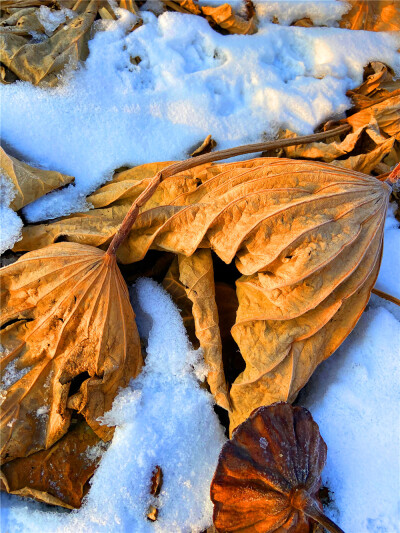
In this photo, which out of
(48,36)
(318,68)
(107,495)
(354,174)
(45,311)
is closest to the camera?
(107,495)

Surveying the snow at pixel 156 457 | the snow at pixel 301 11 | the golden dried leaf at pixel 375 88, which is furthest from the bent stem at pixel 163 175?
the snow at pixel 301 11

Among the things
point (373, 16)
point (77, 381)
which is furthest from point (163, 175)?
point (373, 16)

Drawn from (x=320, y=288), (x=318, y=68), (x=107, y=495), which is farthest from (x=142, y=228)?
(x=318, y=68)

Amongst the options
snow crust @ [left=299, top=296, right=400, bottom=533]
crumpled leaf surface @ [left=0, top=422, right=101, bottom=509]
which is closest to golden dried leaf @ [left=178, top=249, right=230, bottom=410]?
snow crust @ [left=299, top=296, right=400, bottom=533]

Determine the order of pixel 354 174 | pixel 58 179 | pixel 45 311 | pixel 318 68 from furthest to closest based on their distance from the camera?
pixel 318 68 < pixel 58 179 < pixel 354 174 < pixel 45 311

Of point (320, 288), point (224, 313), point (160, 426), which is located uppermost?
point (320, 288)

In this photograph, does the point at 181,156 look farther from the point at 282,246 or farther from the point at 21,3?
the point at 21,3

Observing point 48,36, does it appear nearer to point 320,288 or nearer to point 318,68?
point 318,68
